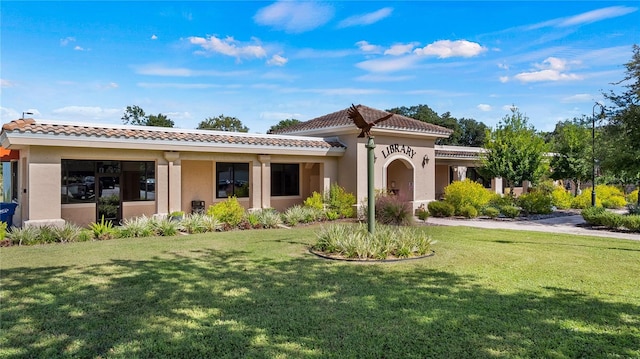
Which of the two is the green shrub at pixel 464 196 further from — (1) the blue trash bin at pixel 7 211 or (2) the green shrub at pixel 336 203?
(1) the blue trash bin at pixel 7 211

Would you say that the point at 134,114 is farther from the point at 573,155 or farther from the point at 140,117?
the point at 573,155

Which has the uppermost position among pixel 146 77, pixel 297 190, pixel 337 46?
pixel 337 46

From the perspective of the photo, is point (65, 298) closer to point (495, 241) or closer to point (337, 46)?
point (495, 241)

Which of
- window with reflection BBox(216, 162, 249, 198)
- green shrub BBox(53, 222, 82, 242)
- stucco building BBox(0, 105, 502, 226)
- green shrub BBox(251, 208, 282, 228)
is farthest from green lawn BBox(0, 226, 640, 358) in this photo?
window with reflection BBox(216, 162, 249, 198)

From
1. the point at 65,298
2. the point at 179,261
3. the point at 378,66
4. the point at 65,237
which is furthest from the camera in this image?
the point at 378,66

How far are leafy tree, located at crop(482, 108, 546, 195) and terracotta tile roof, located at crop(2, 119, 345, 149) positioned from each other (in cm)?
1084

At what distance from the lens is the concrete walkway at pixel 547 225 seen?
16.5 metres

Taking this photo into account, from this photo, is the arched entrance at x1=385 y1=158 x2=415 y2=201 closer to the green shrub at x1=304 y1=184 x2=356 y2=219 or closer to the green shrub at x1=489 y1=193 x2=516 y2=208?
the green shrub at x1=304 y1=184 x2=356 y2=219

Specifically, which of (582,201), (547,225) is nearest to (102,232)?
(547,225)

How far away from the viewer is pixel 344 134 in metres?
21.2

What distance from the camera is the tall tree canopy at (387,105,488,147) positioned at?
229ft

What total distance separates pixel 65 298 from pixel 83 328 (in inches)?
66.2

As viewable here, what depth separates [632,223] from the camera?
16.9 meters

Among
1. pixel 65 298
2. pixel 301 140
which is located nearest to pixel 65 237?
pixel 65 298
